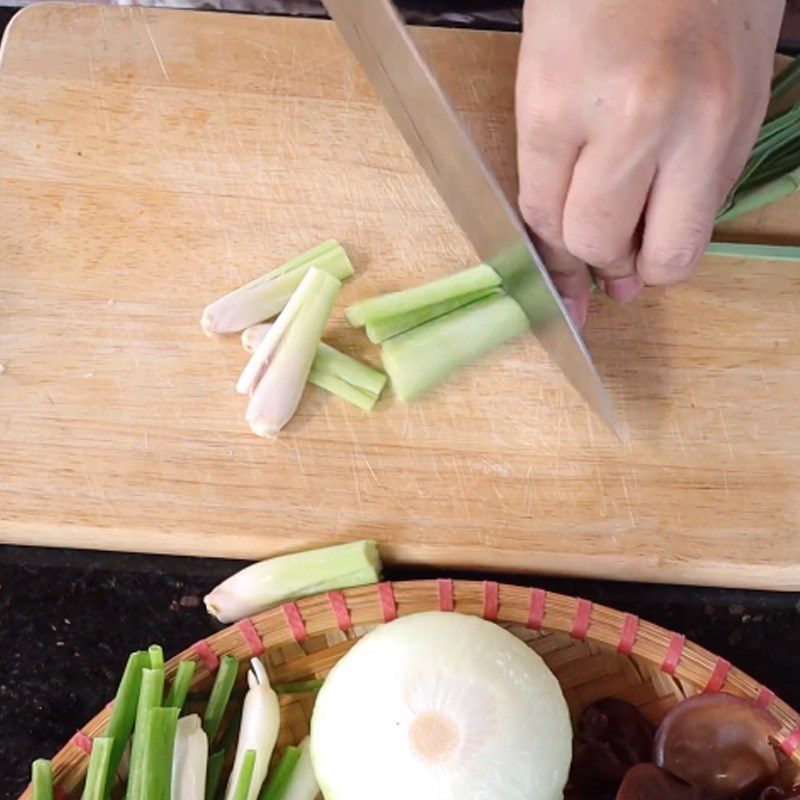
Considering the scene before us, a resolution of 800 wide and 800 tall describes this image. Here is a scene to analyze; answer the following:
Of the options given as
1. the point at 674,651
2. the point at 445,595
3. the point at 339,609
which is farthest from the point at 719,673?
the point at 339,609

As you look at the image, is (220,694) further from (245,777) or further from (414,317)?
(414,317)

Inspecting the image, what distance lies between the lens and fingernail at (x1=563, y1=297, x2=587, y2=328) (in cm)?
122

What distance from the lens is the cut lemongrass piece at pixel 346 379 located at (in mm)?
1229

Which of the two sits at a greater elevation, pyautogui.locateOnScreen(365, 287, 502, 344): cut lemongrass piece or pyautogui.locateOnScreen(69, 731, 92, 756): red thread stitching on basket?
pyautogui.locateOnScreen(365, 287, 502, 344): cut lemongrass piece

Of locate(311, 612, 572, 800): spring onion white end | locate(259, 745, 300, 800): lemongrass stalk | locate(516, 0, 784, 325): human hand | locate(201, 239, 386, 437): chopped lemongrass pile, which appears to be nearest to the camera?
locate(516, 0, 784, 325): human hand

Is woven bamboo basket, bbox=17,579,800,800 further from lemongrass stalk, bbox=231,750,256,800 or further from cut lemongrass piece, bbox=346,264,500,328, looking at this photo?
cut lemongrass piece, bbox=346,264,500,328

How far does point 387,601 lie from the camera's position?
3.70ft

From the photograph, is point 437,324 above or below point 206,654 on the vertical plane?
above

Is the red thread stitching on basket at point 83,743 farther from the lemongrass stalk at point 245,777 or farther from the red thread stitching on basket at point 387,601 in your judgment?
the red thread stitching on basket at point 387,601

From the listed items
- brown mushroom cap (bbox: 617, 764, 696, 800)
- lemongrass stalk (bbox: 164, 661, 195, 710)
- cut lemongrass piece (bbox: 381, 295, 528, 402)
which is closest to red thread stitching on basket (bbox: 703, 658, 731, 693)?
brown mushroom cap (bbox: 617, 764, 696, 800)

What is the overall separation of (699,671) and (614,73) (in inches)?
24.5

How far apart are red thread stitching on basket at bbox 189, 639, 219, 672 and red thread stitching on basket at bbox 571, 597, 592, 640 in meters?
0.39

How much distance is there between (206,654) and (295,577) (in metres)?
0.13

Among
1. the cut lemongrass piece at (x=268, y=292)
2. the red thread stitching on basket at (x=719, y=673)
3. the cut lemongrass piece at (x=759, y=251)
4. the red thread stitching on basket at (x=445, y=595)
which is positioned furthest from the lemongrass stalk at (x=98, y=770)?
the cut lemongrass piece at (x=759, y=251)
